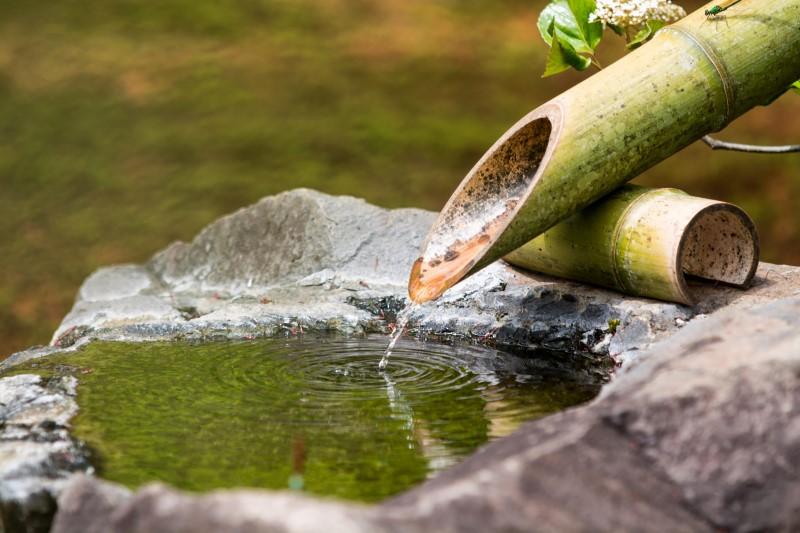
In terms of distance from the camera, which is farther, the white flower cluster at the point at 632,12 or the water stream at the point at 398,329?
the white flower cluster at the point at 632,12

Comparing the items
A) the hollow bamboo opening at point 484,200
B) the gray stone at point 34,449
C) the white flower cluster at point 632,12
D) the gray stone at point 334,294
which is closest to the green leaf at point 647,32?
the white flower cluster at point 632,12

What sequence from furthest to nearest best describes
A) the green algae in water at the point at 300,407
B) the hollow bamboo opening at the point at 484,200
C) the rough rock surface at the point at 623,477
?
the hollow bamboo opening at the point at 484,200 → the green algae in water at the point at 300,407 → the rough rock surface at the point at 623,477

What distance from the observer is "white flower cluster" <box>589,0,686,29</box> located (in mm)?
4023

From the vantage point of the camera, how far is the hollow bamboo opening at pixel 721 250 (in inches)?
147

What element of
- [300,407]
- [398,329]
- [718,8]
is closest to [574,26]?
[718,8]

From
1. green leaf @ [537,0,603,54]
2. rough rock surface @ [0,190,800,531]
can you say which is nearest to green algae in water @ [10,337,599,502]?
rough rock surface @ [0,190,800,531]

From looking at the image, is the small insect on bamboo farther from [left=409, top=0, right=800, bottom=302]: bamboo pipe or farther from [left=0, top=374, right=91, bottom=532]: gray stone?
[left=0, top=374, right=91, bottom=532]: gray stone

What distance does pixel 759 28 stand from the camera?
12.3ft

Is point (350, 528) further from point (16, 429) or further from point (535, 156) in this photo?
point (535, 156)

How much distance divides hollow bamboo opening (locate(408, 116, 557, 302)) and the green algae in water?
1.07 ft

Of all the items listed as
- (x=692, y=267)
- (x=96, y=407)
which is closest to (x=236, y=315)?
(x=96, y=407)

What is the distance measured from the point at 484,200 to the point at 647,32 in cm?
94

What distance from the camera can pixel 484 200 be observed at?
3.97 meters

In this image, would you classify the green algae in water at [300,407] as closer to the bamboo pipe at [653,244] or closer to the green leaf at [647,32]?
the bamboo pipe at [653,244]
